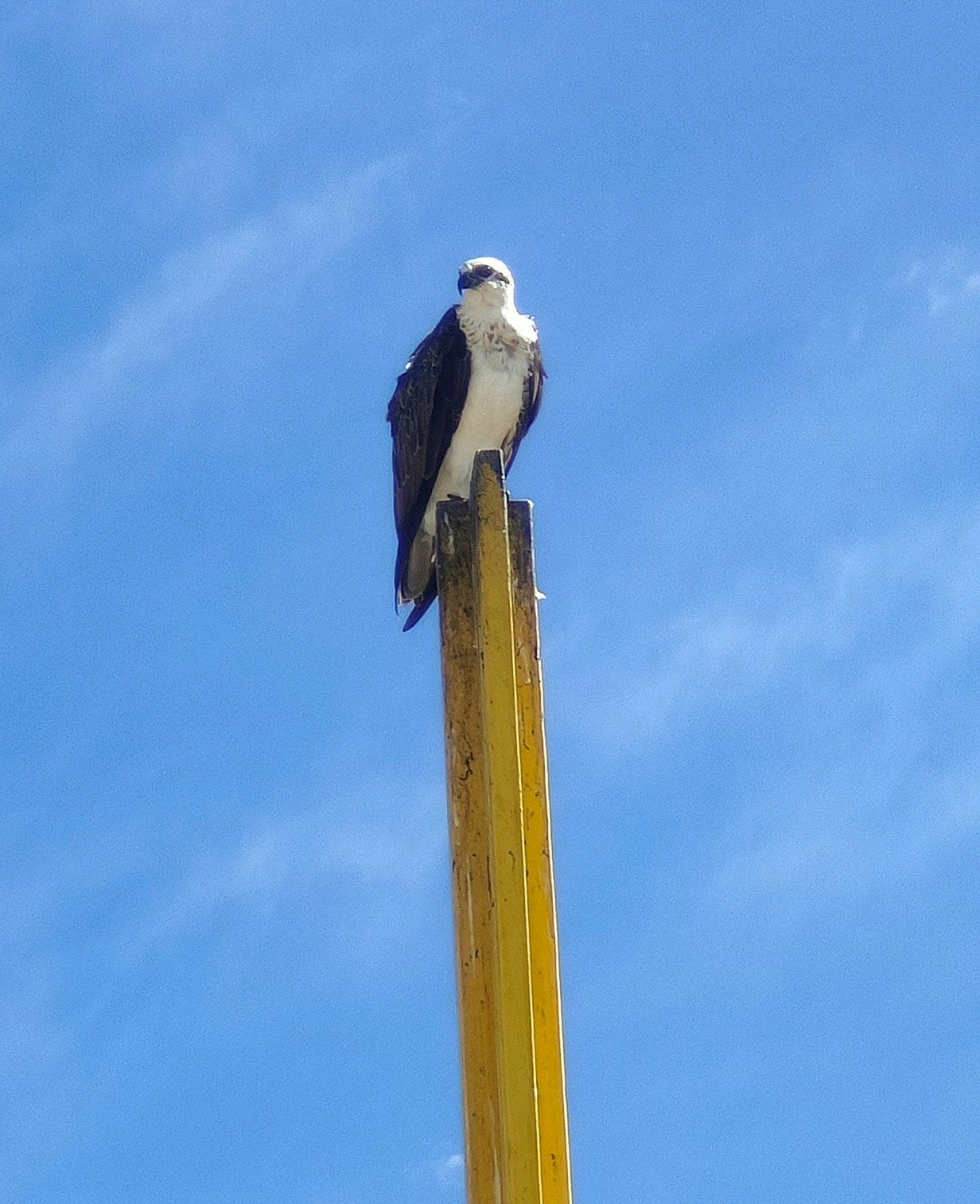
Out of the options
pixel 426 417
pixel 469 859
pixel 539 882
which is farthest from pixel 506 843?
pixel 426 417

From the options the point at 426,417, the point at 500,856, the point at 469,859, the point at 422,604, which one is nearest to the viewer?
the point at 500,856

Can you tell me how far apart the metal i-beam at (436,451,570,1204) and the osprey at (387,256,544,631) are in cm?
284

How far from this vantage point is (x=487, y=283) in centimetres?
849

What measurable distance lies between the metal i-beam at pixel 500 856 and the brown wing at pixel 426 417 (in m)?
2.83

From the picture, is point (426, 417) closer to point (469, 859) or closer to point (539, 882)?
point (469, 859)

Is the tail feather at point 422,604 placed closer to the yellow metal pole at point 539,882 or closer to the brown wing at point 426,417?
the brown wing at point 426,417

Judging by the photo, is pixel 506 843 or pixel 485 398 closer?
pixel 506 843

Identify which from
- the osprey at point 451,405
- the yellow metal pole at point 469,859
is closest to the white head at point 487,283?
→ the osprey at point 451,405

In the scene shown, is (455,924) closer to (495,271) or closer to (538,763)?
(538,763)

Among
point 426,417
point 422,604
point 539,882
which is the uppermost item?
point 426,417

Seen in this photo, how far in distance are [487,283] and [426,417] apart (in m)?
0.70

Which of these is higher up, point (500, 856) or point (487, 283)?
point (487, 283)

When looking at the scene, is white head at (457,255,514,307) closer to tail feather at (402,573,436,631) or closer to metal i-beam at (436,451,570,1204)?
tail feather at (402,573,436,631)

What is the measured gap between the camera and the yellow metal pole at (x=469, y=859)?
4.69m
